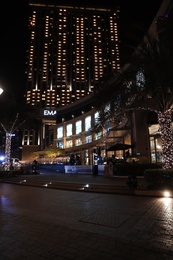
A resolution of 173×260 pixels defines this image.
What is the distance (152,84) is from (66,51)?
445ft

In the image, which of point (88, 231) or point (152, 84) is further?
point (152, 84)

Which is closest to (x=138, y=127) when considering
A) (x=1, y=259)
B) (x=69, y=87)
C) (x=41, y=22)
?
(x=1, y=259)

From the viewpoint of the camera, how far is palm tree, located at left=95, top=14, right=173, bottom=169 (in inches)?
393

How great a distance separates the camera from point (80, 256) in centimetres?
334

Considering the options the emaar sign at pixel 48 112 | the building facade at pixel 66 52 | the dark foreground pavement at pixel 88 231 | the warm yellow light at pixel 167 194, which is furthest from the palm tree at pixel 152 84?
Result: the building facade at pixel 66 52

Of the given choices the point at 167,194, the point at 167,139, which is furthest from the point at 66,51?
the point at 167,194

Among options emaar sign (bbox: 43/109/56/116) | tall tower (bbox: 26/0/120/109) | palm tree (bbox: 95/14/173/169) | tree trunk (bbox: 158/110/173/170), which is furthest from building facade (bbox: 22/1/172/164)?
tree trunk (bbox: 158/110/173/170)

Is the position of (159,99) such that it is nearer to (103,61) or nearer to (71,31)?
(103,61)

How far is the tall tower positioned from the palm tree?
380 ft

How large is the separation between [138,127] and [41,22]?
148 meters

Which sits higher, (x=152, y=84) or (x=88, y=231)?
(x=152, y=84)

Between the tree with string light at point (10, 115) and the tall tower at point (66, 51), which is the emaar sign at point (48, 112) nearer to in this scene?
the tall tower at point (66, 51)

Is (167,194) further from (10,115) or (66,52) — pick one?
(66,52)

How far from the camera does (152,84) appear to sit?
10516 mm
